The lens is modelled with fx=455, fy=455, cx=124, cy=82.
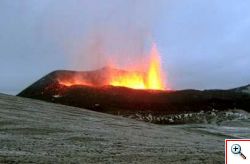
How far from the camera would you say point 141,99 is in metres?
52.4

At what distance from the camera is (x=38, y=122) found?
64.3 ft

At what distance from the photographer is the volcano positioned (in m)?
50.0

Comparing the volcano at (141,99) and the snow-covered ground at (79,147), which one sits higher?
the volcano at (141,99)

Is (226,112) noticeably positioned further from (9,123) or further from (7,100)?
(9,123)

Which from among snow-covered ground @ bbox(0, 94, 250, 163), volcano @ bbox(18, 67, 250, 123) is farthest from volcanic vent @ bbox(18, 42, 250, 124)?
snow-covered ground @ bbox(0, 94, 250, 163)

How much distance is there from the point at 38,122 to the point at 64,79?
45.1 metres

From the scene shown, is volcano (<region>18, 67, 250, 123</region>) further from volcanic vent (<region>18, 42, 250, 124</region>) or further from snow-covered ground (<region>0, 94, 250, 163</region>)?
snow-covered ground (<region>0, 94, 250, 163</region>)

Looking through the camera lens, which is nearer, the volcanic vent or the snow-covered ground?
the snow-covered ground

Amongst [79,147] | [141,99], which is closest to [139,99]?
[141,99]

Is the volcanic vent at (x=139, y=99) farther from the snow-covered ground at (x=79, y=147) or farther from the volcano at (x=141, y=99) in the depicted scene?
the snow-covered ground at (x=79, y=147)

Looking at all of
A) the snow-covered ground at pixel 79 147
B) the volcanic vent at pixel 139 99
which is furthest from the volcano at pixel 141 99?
the snow-covered ground at pixel 79 147

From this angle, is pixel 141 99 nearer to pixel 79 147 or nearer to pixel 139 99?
pixel 139 99

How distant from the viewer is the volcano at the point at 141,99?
1967 inches

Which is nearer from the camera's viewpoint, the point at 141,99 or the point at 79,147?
the point at 79,147
